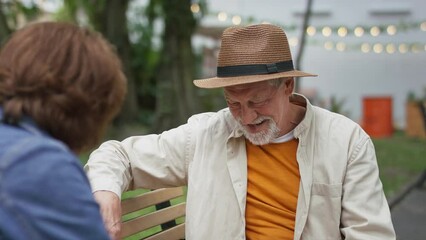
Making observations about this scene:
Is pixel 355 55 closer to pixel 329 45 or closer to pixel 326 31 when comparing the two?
pixel 329 45

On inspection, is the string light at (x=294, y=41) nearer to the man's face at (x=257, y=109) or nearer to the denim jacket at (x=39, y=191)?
the man's face at (x=257, y=109)

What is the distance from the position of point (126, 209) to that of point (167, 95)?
→ 740cm

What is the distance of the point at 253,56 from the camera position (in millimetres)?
2510

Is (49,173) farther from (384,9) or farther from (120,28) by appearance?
(384,9)

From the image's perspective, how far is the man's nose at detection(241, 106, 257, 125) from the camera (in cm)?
255

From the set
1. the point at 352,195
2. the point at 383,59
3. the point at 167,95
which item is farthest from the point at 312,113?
the point at 383,59

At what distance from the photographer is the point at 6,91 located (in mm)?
1383

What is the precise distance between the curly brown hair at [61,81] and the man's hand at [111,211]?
0.68 meters

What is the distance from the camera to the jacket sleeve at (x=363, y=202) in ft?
7.63

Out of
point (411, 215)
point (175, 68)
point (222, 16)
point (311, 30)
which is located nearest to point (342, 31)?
point (311, 30)

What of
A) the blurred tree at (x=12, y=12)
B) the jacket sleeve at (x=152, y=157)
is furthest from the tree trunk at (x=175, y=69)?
the jacket sleeve at (x=152, y=157)

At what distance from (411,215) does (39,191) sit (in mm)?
5453

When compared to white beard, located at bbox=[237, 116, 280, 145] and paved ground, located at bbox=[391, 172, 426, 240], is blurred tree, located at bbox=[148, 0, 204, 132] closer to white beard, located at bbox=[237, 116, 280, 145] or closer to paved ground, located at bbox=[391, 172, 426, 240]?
paved ground, located at bbox=[391, 172, 426, 240]

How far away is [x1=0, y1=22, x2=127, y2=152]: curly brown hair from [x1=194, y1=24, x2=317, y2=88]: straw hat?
1.04 meters
